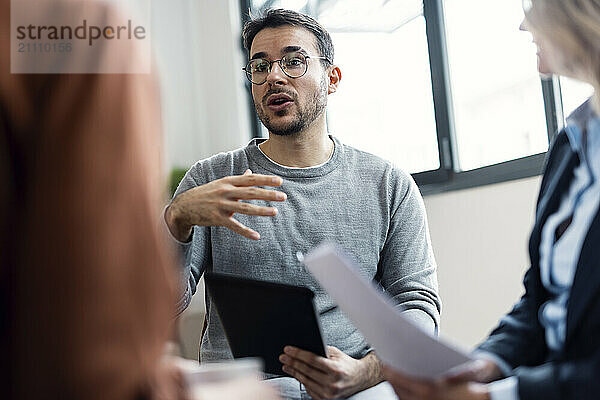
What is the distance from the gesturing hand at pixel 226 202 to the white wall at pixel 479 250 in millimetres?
1052

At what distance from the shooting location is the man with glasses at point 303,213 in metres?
1.51

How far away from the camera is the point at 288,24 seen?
79.6 inches

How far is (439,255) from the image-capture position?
264 cm

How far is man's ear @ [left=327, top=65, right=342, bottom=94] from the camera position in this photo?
2127mm

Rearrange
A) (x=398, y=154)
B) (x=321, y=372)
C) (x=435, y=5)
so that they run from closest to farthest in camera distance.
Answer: (x=321, y=372)
(x=435, y=5)
(x=398, y=154)

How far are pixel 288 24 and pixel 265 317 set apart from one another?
1032 millimetres

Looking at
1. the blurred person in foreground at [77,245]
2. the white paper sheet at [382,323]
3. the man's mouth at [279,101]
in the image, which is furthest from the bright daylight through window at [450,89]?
the blurred person in foreground at [77,245]

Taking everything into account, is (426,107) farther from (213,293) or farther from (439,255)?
(213,293)

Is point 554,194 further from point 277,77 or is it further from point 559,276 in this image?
point 277,77

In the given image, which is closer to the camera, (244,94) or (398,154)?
(398,154)

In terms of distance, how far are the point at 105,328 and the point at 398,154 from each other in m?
2.75

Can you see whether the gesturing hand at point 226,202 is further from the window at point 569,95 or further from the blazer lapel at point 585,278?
the window at point 569,95

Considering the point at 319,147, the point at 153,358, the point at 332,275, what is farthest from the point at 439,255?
the point at 153,358

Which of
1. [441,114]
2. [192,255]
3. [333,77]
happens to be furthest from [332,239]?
[441,114]
